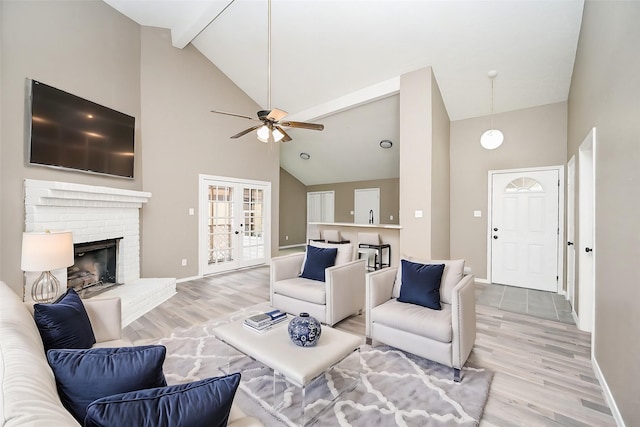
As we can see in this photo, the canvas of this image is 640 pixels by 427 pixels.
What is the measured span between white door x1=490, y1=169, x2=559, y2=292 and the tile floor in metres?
0.25

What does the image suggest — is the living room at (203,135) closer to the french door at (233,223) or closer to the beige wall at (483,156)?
the beige wall at (483,156)

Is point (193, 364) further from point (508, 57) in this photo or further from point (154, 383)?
point (508, 57)

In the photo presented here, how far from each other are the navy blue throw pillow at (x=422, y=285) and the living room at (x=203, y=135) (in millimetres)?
1137

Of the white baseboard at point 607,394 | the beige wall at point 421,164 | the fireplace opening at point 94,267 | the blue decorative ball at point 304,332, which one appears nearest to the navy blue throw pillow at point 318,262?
the beige wall at point 421,164

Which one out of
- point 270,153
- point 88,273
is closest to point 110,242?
point 88,273

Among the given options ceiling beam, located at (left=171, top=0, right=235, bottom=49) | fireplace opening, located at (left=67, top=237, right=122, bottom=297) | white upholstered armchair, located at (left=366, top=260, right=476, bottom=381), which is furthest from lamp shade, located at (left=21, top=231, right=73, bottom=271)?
ceiling beam, located at (left=171, top=0, right=235, bottom=49)

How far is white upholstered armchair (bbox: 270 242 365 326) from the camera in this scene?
3.07 m

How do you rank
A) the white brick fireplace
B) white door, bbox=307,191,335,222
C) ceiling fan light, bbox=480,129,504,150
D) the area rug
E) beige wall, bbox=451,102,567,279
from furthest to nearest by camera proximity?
1. white door, bbox=307,191,335,222
2. beige wall, bbox=451,102,567,279
3. ceiling fan light, bbox=480,129,504,150
4. the white brick fireplace
5. the area rug

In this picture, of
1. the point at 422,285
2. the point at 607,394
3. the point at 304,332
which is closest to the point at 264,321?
the point at 304,332

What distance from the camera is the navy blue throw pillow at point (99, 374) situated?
947mm

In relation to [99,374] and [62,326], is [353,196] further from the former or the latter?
[99,374]

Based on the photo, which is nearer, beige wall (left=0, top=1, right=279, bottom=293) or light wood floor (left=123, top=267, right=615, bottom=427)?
light wood floor (left=123, top=267, right=615, bottom=427)

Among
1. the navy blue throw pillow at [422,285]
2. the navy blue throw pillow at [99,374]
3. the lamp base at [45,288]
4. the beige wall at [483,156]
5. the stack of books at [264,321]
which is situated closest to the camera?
the navy blue throw pillow at [99,374]

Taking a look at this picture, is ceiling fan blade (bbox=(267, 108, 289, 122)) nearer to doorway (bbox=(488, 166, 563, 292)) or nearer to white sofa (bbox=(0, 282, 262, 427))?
white sofa (bbox=(0, 282, 262, 427))
